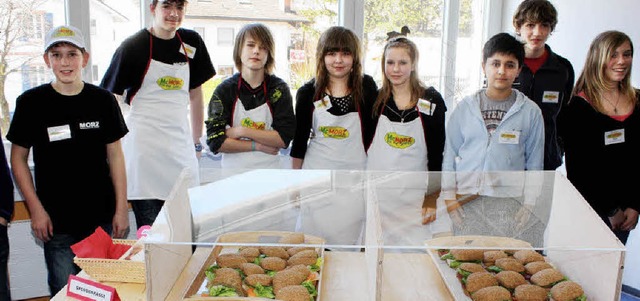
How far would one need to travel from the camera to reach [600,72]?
2594 mm

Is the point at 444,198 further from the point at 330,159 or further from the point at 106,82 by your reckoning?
the point at 106,82

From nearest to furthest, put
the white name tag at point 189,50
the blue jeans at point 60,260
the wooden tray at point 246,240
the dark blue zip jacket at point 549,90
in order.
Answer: the wooden tray at point 246,240
the blue jeans at point 60,260
the white name tag at point 189,50
the dark blue zip jacket at point 549,90

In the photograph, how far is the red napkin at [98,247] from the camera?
5.87 feet

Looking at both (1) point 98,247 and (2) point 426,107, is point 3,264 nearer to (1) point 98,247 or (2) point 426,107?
(1) point 98,247

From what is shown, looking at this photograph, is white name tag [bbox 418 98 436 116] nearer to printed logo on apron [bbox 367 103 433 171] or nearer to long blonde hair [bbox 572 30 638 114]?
printed logo on apron [bbox 367 103 433 171]

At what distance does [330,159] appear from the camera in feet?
8.87

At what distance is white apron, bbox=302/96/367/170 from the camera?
106 inches

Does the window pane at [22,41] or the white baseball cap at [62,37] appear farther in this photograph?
the window pane at [22,41]

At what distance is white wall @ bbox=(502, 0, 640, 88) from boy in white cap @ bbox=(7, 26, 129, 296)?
2817 mm

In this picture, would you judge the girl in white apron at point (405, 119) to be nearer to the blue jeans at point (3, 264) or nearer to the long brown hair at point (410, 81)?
the long brown hair at point (410, 81)

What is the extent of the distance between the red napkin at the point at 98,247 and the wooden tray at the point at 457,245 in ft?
3.43

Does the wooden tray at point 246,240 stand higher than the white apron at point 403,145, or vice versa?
the white apron at point 403,145

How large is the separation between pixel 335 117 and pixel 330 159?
0.67 ft

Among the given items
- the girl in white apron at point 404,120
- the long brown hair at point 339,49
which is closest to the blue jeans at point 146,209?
the long brown hair at point 339,49
